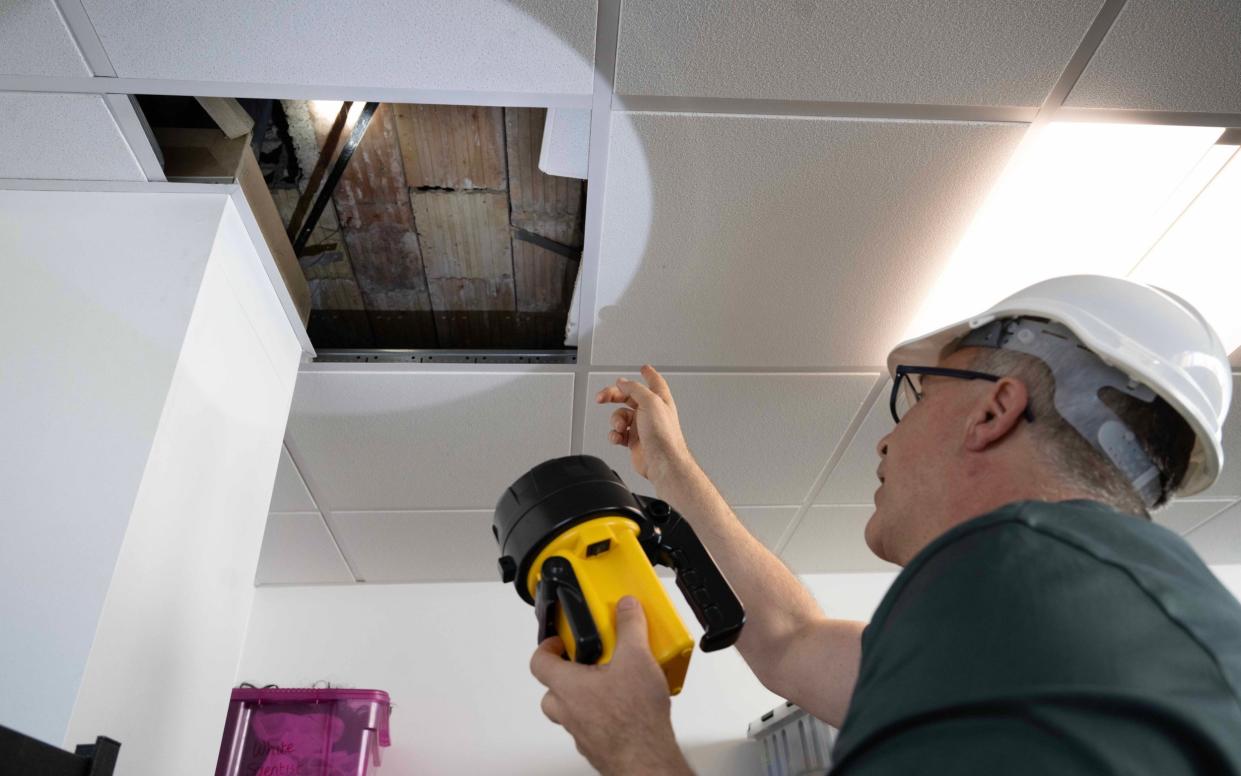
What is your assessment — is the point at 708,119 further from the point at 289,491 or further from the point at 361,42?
the point at 289,491

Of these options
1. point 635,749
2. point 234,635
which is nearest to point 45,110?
point 234,635

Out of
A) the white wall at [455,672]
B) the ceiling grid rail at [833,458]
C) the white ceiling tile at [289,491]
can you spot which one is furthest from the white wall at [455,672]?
the white ceiling tile at [289,491]

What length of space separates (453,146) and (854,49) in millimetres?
752

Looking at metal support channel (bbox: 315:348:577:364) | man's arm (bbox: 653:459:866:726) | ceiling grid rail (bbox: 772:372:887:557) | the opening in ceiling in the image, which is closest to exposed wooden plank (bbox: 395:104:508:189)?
the opening in ceiling

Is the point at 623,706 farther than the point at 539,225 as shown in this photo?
No

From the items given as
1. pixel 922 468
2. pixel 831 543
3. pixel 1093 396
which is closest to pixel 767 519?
pixel 831 543

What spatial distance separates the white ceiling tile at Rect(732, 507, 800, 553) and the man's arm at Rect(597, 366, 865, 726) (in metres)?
1.19

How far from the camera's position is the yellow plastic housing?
0.80m

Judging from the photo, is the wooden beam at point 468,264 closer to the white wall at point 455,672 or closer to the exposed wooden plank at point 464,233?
the exposed wooden plank at point 464,233

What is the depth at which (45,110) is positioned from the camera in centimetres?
135

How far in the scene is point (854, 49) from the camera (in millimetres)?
1294

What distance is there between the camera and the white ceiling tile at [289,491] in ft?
7.41

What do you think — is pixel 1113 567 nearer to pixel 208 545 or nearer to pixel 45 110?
pixel 208 545

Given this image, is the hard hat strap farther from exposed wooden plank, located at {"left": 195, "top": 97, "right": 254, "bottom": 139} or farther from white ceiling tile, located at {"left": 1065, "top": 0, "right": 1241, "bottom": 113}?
exposed wooden plank, located at {"left": 195, "top": 97, "right": 254, "bottom": 139}
